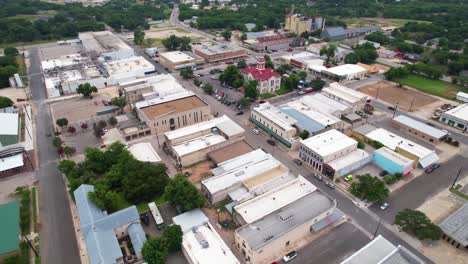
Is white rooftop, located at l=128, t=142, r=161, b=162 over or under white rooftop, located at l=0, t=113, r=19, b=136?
under

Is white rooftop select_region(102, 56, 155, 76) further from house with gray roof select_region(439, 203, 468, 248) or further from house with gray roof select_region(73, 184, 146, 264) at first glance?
house with gray roof select_region(439, 203, 468, 248)

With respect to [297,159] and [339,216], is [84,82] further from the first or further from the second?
[339,216]

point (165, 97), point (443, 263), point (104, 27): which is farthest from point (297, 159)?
point (104, 27)

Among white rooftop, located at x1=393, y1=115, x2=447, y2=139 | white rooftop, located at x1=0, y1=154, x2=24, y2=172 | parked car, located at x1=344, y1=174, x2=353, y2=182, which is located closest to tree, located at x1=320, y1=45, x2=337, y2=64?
white rooftop, located at x1=393, y1=115, x2=447, y2=139

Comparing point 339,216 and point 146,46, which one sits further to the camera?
point 146,46

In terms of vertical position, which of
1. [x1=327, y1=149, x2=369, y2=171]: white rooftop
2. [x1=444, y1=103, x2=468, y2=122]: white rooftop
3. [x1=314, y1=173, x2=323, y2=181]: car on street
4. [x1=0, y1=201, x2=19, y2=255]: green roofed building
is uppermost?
[x1=0, y1=201, x2=19, y2=255]: green roofed building

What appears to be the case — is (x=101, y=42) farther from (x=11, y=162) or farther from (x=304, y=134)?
(x=304, y=134)
